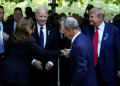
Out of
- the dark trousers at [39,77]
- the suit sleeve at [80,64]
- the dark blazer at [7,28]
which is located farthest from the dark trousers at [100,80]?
the dark blazer at [7,28]

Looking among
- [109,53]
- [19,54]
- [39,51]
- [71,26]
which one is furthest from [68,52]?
[71,26]

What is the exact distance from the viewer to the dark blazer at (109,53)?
3904 millimetres

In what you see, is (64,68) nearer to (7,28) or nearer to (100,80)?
(100,80)

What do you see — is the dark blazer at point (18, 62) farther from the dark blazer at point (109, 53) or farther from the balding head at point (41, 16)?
the dark blazer at point (109, 53)

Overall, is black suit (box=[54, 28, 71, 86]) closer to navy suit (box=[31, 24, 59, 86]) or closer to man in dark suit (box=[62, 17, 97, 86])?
navy suit (box=[31, 24, 59, 86])

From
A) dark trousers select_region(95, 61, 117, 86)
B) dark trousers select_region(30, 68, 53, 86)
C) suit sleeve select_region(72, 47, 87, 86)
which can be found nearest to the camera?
suit sleeve select_region(72, 47, 87, 86)

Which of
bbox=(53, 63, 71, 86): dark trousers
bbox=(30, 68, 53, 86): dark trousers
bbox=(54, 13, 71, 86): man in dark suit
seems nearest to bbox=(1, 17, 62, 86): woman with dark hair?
bbox=(30, 68, 53, 86): dark trousers

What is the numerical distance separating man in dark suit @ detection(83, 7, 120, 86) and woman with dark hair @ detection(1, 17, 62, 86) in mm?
1343

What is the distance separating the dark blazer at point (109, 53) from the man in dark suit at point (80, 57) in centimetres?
89

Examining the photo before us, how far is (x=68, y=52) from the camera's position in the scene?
416 centimetres

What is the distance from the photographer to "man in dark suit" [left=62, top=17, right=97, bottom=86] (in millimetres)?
2842

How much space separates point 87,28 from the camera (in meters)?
4.21

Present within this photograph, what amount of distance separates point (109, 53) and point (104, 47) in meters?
0.18

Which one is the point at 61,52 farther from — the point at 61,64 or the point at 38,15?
the point at 61,64
